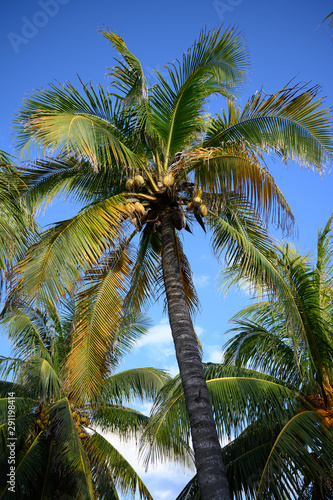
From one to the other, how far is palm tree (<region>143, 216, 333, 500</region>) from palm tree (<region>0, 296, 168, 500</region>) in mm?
1868

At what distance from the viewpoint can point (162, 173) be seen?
8.11 m

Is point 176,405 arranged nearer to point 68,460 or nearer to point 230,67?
point 68,460

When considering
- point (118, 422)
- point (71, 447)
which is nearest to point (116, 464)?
point (118, 422)

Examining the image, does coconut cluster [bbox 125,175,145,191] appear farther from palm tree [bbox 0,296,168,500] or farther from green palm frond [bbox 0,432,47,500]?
green palm frond [bbox 0,432,47,500]

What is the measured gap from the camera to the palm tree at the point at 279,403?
23.1 ft

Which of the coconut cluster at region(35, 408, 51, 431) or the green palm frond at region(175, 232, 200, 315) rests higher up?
the green palm frond at region(175, 232, 200, 315)

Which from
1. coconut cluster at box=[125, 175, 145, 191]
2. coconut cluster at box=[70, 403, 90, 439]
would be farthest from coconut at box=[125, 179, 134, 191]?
coconut cluster at box=[70, 403, 90, 439]

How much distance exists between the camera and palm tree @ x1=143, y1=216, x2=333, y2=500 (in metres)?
7.05

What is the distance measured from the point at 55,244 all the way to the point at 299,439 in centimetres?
450

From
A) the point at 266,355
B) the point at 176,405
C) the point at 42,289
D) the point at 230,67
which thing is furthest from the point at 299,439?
the point at 230,67

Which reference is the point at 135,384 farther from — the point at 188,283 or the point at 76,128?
the point at 76,128

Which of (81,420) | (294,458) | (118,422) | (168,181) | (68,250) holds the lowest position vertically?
(294,458)

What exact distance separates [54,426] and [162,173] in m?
6.02

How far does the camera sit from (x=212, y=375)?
8.97 meters
